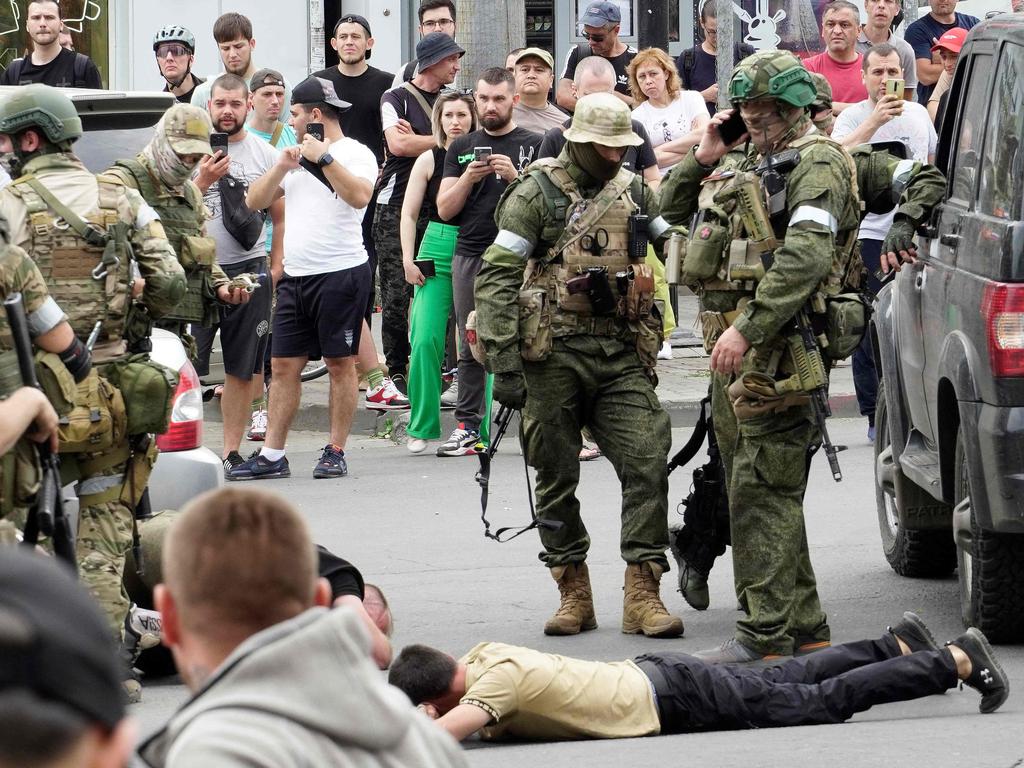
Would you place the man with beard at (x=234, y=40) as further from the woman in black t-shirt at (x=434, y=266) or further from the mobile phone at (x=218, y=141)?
the mobile phone at (x=218, y=141)

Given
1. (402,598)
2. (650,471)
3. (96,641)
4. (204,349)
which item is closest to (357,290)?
(204,349)

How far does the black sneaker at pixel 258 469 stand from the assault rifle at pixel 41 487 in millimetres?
4842

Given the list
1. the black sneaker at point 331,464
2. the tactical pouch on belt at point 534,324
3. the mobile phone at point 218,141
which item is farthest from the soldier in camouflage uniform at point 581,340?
the mobile phone at point 218,141

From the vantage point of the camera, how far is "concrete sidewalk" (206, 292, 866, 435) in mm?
11789

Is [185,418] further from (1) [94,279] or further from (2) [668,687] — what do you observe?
(2) [668,687]

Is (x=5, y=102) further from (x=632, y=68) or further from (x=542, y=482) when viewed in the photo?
(x=632, y=68)

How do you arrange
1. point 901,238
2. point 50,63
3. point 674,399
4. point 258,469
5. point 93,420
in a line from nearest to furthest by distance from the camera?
1. point 93,420
2. point 901,238
3. point 258,469
4. point 674,399
5. point 50,63

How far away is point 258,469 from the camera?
10.4 meters

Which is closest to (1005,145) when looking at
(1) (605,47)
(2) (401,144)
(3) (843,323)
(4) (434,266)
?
(3) (843,323)

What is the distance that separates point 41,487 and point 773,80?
2.62 meters

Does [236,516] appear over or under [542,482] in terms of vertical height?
over

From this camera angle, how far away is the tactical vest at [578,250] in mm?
6812

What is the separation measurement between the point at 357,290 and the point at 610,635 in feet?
13.3

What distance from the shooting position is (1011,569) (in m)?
6.15
